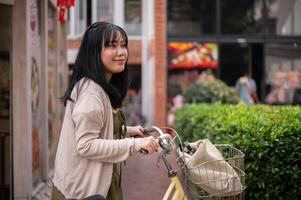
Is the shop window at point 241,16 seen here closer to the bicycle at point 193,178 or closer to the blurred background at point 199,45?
the blurred background at point 199,45

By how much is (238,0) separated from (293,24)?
1.98m

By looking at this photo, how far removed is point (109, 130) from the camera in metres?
2.86

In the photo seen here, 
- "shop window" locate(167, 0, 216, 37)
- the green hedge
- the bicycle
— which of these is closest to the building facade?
"shop window" locate(167, 0, 216, 37)

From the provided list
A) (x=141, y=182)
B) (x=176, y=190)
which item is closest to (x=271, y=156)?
(x=176, y=190)

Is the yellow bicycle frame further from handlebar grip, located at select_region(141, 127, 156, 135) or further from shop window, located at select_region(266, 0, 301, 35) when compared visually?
shop window, located at select_region(266, 0, 301, 35)

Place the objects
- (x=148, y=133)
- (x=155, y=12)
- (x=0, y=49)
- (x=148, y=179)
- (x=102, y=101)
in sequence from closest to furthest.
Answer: (x=102, y=101)
(x=148, y=133)
(x=0, y=49)
(x=148, y=179)
(x=155, y=12)

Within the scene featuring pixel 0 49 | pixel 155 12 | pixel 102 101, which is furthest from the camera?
pixel 155 12

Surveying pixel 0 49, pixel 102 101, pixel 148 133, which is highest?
pixel 0 49

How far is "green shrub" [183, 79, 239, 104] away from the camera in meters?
12.6

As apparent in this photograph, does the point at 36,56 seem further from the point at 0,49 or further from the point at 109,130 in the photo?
the point at 109,130

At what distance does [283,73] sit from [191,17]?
3495 millimetres

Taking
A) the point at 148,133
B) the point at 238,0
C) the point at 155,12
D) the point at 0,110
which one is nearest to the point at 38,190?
the point at 0,110

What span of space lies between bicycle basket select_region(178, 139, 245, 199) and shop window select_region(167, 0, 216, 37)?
14996mm

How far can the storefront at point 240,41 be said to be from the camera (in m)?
17.8
